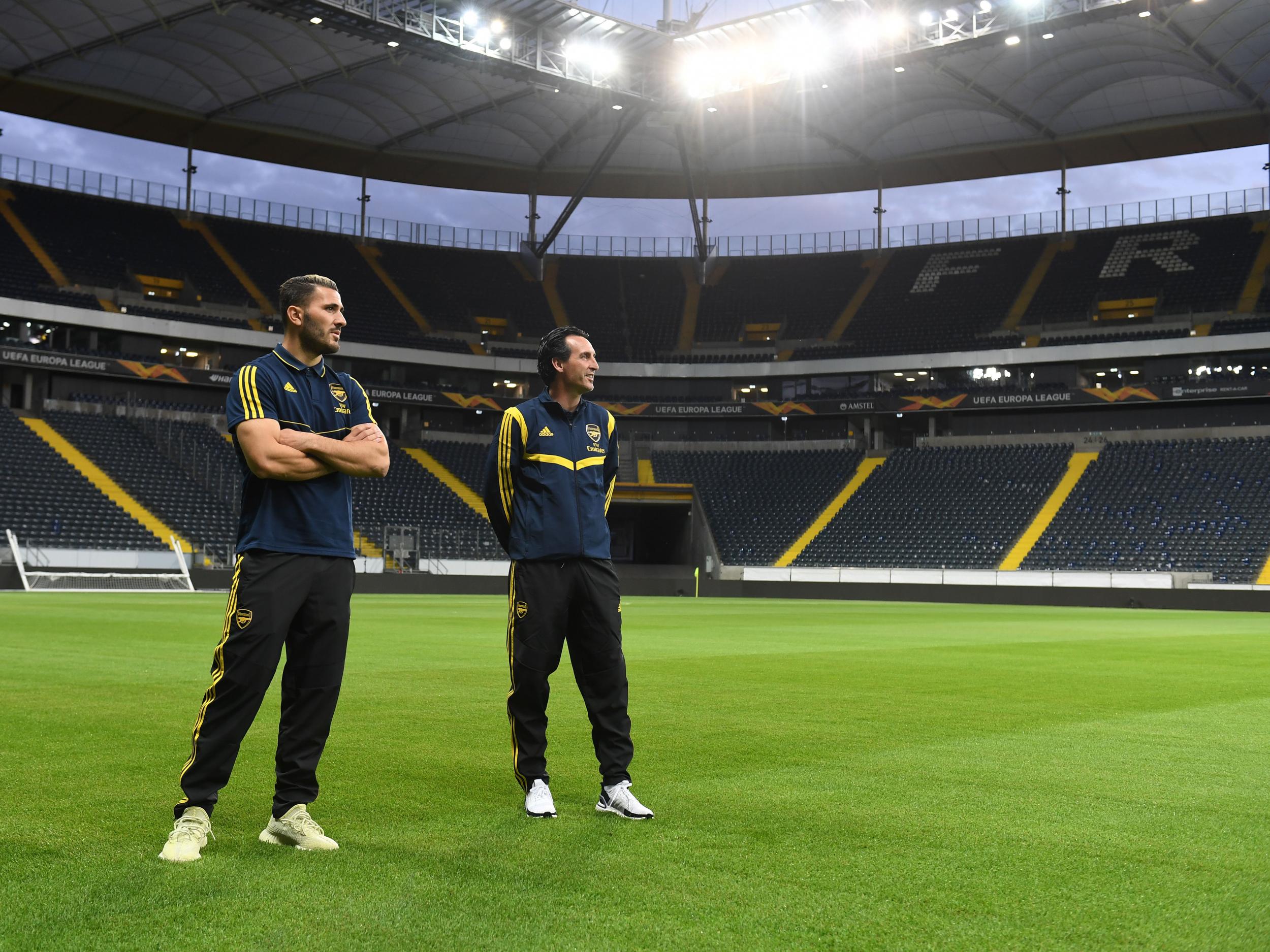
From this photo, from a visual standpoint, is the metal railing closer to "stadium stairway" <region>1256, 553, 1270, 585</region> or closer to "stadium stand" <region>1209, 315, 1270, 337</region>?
"stadium stand" <region>1209, 315, 1270, 337</region>

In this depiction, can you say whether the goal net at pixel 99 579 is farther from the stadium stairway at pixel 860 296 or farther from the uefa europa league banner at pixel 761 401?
the stadium stairway at pixel 860 296

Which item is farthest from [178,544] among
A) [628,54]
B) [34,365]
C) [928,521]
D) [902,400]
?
[902,400]

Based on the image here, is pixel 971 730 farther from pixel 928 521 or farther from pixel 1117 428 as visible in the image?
pixel 1117 428

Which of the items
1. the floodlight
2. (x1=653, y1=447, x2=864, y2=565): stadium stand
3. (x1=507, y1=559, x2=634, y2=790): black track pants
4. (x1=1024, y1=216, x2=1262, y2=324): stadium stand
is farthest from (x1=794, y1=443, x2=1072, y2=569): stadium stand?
(x1=507, y1=559, x2=634, y2=790): black track pants

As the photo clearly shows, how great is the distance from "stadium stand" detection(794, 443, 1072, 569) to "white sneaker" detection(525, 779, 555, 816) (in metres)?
43.2

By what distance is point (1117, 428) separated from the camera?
181 feet

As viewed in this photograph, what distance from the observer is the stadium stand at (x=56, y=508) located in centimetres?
3919

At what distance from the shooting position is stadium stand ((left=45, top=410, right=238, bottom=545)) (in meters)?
43.9

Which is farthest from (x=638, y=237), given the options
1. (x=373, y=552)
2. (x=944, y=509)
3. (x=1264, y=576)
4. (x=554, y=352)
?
(x=554, y=352)

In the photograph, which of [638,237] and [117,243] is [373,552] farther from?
[638,237]

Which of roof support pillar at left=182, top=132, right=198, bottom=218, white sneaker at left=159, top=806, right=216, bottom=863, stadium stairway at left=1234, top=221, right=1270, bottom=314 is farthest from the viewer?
roof support pillar at left=182, top=132, right=198, bottom=218

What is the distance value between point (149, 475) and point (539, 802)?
4544 cm

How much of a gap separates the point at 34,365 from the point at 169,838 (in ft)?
169

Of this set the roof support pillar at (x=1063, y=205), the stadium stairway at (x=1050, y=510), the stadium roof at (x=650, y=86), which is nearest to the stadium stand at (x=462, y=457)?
the stadium roof at (x=650, y=86)
